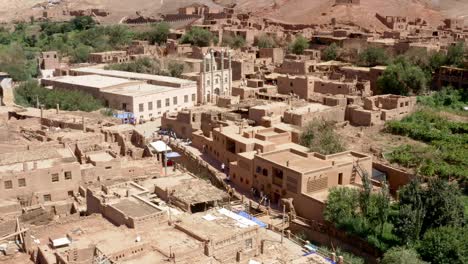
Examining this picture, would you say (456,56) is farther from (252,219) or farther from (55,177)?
(55,177)

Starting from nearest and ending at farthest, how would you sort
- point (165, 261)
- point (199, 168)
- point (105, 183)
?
point (165, 261) → point (105, 183) → point (199, 168)

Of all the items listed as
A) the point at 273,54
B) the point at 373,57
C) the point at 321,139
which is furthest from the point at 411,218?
the point at 273,54

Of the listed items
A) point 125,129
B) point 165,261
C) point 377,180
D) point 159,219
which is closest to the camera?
point 165,261

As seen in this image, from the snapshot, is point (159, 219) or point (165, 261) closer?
point (165, 261)

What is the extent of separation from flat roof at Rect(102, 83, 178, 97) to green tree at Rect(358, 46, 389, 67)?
16748mm

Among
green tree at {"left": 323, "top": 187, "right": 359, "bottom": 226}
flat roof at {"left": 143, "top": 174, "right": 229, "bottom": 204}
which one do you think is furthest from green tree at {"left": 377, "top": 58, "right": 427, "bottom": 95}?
flat roof at {"left": 143, "top": 174, "right": 229, "bottom": 204}

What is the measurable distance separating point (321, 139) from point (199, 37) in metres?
35.8

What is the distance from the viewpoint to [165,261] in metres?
15.4

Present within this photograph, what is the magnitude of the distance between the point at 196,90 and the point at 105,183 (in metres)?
20.8

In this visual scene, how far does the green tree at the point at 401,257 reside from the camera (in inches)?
686

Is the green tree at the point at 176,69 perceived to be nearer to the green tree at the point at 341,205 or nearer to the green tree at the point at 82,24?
the green tree at the point at 341,205

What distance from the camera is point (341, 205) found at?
21.0 m

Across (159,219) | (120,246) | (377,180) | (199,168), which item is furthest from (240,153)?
(120,246)

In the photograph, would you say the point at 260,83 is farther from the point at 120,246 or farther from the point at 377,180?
the point at 120,246
